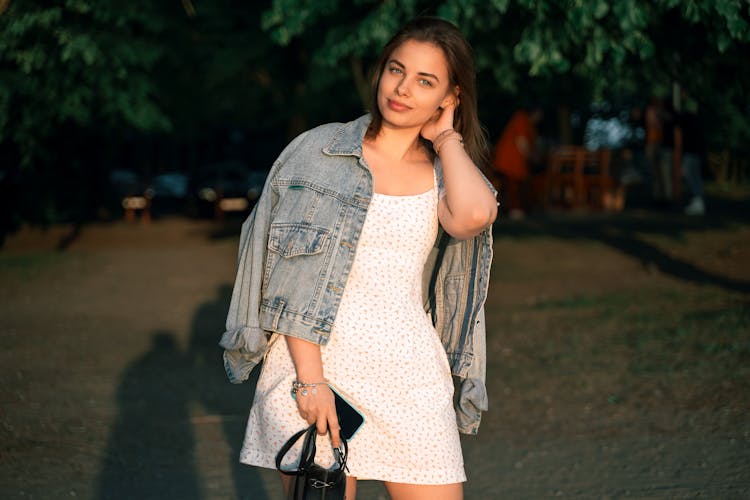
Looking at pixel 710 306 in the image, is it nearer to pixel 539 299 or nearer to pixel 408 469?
pixel 539 299

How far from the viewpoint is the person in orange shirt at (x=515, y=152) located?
18.2 m

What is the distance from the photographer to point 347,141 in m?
2.97

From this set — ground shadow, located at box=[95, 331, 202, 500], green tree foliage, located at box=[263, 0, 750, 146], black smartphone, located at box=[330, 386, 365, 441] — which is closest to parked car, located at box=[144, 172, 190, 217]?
green tree foliage, located at box=[263, 0, 750, 146]

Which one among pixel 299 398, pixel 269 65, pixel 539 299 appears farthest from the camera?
pixel 269 65

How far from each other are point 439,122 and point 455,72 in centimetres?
15

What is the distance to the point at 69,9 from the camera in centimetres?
1116

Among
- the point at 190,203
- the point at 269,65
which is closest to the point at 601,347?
the point at 269,65

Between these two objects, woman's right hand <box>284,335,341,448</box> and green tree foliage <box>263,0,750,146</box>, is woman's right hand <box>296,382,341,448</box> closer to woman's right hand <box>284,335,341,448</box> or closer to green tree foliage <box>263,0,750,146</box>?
woman's right hand <box>284,335,341,448</box>

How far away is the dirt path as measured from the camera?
18.2ft

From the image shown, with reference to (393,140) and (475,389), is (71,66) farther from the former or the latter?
(475,389)

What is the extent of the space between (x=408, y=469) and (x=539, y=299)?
918 centimetres

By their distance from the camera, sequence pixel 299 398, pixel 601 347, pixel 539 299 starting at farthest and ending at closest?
pixel 539 299
pixel 601 347
pixel 299 398

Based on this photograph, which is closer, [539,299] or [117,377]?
[117,377]

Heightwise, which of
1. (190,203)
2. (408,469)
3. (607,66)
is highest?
(607,66)
